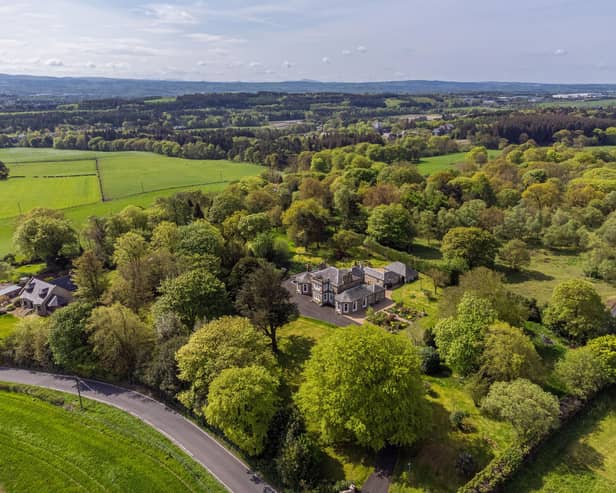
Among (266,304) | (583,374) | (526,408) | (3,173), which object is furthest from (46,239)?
(3,173)

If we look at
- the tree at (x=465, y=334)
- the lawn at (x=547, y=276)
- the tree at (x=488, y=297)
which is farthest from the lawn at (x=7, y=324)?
the lawn at (x=547, y=276)

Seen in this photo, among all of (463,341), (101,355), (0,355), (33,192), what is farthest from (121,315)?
(33,192)

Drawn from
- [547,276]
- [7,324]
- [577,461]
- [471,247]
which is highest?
[471,247]

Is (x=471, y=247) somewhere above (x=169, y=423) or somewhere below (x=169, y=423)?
above

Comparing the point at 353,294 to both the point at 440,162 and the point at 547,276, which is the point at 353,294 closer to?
the point at 547,276

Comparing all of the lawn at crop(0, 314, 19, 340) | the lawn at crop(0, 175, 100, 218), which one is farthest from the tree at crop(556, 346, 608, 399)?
the lawn at crop(0, 175, 100, 218)

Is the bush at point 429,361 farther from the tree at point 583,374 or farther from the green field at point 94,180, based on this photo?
the green field at point 94,180

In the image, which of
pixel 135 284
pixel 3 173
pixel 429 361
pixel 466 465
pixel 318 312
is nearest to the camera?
pixel 466 465
